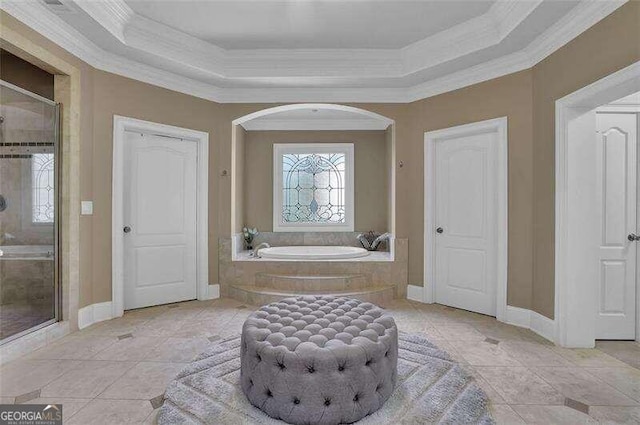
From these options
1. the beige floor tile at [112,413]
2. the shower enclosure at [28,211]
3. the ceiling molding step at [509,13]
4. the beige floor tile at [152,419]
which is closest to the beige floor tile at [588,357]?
the ceiling molding step at [509,13]

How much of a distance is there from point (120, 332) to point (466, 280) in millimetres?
3537

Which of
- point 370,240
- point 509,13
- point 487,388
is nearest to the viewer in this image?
point 487,388

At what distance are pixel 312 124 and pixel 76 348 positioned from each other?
4.21m

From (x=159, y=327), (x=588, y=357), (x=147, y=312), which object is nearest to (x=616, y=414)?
(x=588, y=357)

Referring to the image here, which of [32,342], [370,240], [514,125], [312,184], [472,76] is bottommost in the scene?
[32,342]

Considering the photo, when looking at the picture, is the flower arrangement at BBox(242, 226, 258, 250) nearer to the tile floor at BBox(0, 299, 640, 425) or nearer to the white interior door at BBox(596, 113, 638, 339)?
the tile floor at BBox(0, 299, 640, 425)

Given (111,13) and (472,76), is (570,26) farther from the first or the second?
(111,13)

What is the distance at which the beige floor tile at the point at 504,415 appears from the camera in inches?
68.4

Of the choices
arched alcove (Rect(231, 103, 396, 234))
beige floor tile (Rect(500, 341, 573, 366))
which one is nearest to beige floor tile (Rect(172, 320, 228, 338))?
arched alcove (Rect(231, 103, 396, 234))

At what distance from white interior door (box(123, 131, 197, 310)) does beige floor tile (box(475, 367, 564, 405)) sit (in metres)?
3.25

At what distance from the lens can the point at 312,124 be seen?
5426 millimetres

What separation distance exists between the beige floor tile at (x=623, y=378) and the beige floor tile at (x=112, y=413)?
2880 mm

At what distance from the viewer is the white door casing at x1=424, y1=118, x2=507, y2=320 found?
132 inches

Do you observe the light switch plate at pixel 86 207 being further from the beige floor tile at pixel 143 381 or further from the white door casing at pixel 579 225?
the white door casing at pixel 579 225
